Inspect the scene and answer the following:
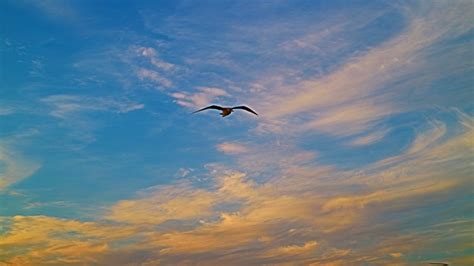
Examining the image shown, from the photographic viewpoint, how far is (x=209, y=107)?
66.6 m

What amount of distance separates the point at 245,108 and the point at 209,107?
4.66m

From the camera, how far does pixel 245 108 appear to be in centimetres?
→ 6788
